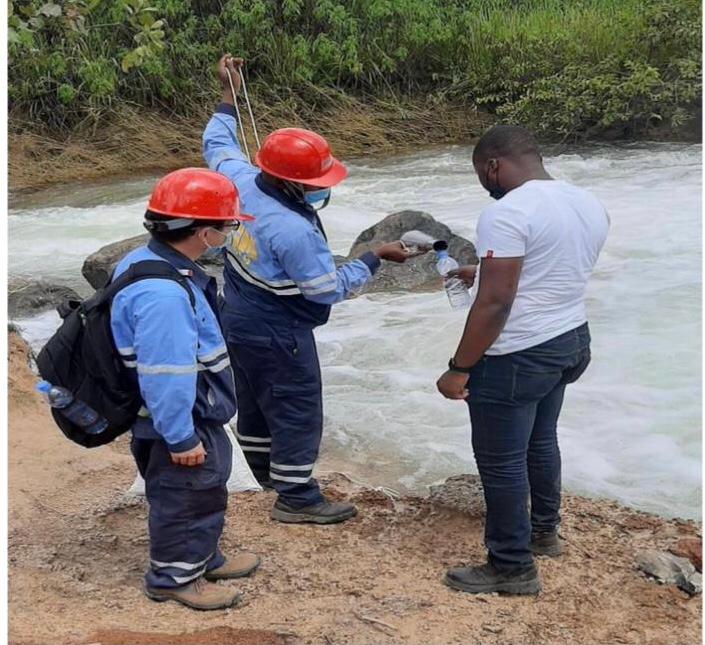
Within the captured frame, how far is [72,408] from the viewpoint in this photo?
3.52 meters

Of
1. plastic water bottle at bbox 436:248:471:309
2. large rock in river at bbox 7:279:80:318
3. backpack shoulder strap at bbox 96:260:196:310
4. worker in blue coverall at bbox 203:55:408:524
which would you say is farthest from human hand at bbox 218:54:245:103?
large rock in river at bbox 7:279:80:318

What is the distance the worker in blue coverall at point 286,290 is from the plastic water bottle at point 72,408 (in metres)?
1.05

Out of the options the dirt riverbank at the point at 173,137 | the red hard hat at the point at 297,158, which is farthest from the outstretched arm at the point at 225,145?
the dirt riverbank at the point at 173,137

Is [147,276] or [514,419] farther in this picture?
[514,419]

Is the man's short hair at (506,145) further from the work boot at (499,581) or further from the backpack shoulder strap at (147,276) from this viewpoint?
the work boot at (499,581)

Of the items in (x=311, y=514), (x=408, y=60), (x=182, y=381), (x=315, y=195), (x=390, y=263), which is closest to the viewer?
(x=182, y=381)

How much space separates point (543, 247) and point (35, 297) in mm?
7168

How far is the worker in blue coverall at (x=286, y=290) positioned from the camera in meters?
4.25

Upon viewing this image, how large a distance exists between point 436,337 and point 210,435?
204 inches

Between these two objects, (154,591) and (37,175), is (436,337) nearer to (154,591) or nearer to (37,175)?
(154,591)

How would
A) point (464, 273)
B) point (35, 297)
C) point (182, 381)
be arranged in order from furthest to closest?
point (35, 297) < point (464, 273) < point (182, 381)

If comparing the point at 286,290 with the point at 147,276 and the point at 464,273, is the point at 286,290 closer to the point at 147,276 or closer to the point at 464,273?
the point at 464,273

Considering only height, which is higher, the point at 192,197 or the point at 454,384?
the point at 192,197

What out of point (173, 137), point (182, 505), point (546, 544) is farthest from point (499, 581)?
point (173, 137)
